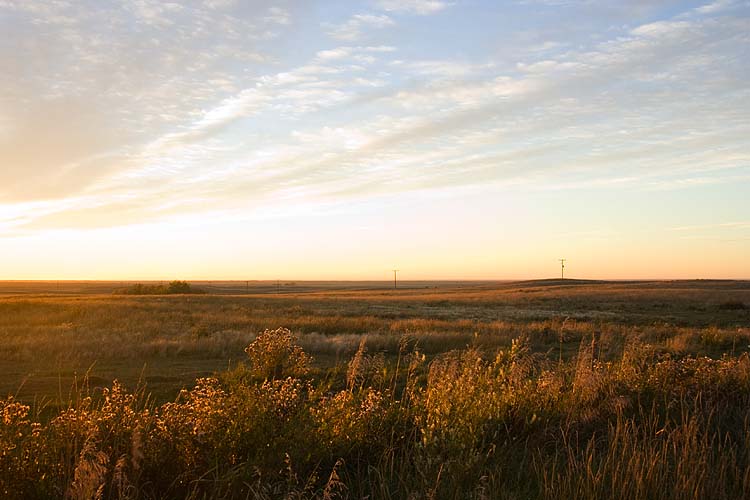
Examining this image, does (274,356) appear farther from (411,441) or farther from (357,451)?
A: (357,451)

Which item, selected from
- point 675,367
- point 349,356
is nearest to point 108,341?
point 349,356

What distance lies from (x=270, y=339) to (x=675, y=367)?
8.40 metres

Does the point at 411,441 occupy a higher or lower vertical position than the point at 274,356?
higher

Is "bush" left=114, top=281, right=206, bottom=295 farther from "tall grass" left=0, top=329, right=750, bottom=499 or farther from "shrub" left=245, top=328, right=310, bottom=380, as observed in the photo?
"tall grass" left=0, top=329, right=750, bottom=499

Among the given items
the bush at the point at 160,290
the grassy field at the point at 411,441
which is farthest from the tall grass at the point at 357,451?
the bush at the point at 160,290

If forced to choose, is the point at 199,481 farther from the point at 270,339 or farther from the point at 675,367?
the point at 270,339

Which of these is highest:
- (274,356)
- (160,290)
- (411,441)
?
(411,441)

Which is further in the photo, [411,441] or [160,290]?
[160,290]

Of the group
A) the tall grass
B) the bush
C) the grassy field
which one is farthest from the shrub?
the bush

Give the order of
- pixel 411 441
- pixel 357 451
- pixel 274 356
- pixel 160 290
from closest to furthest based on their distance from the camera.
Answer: pixel 357 451, pixel 411 441, pixel 274 356, pixel 160 290

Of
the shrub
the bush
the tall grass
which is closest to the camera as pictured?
the tall grass

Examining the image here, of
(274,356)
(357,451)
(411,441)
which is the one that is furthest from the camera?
(274,356)

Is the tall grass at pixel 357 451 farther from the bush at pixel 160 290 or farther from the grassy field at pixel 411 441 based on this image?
the bush at pixel 160 290

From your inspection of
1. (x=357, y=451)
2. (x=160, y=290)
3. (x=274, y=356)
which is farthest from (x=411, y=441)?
(x=160, y=290)
